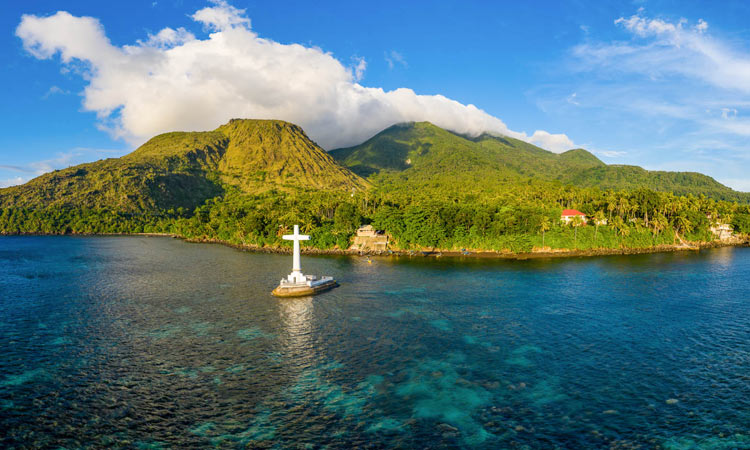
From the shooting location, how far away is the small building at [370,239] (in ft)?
433

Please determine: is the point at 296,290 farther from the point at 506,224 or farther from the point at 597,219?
the point at 597,219

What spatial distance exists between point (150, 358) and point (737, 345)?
63.6 metres

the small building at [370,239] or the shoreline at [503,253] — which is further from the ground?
the small building at [370,239]

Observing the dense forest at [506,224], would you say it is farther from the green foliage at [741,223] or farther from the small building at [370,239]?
the small building at [370,239]

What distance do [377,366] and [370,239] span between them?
99.4 m

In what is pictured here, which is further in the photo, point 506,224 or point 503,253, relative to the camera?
point 506,224

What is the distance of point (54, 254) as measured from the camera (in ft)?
420

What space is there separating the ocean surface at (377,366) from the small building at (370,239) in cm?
6051

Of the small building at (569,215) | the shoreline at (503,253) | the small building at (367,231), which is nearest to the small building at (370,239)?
the small building at (367,231)

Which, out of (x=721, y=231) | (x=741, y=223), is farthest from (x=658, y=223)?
(x=741, y=223)

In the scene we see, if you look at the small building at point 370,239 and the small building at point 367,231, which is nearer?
the small building at point 370,239

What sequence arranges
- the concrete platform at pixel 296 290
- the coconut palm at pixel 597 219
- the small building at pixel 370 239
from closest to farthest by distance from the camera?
the concrete platform at pixel 296 290, the small building at pixel 370 239, the coconut palm at pixel 597 219

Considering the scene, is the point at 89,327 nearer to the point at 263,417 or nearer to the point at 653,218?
the point at 263,417

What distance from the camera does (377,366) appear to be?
3475 cm
